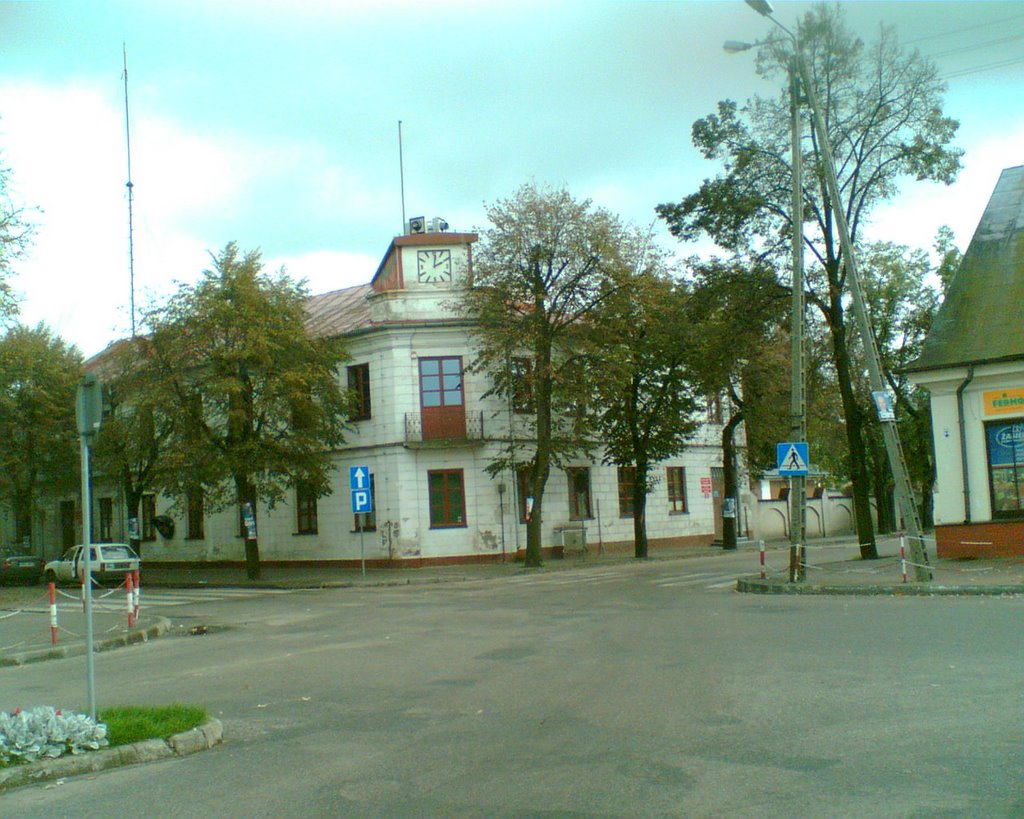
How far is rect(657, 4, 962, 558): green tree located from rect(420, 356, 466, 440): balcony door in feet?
37.5

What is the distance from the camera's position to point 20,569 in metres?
42.2

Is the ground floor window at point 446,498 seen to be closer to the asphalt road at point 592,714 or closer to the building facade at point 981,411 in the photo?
the building facade at point 981,411

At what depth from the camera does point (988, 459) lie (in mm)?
23703

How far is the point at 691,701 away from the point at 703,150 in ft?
65.7

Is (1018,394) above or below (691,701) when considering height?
above

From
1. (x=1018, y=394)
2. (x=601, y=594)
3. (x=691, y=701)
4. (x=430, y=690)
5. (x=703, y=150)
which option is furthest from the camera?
(x=703, y=150)

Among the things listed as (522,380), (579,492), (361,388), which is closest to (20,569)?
(361,388)

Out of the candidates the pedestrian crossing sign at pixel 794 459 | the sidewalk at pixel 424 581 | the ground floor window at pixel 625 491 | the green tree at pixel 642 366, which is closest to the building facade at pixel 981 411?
the sidewalk at pixel 424 581

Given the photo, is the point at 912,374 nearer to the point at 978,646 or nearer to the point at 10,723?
the point at 978,646

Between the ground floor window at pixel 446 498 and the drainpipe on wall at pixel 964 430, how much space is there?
17.1 m

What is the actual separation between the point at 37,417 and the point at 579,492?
22300 mm

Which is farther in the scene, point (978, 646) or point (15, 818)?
point (978, 646)

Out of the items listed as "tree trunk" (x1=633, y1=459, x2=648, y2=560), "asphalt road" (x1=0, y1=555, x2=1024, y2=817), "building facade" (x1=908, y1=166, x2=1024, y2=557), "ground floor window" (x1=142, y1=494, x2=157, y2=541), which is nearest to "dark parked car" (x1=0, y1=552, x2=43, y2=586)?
"ground floor window" (x1=142, y1=494, x2=157, y2=541)

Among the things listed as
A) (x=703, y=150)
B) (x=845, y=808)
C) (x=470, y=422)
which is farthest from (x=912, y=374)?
(x=845, y=808)
